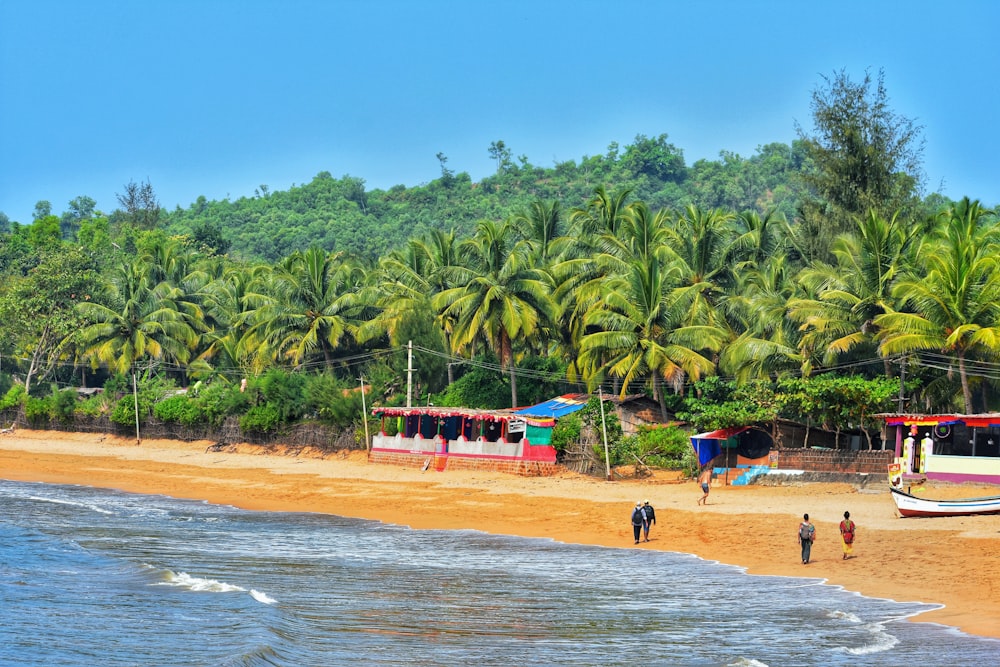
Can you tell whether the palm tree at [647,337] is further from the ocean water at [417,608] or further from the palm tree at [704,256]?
the ocean water at [417,608]

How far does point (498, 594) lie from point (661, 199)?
452 feet

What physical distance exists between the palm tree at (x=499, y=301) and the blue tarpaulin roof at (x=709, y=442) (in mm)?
→ 11693

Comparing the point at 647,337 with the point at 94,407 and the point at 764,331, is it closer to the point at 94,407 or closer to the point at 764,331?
the point at 764,331

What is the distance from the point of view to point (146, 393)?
62.6m

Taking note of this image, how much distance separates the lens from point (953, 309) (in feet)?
116

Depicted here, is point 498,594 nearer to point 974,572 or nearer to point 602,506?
point 974,572

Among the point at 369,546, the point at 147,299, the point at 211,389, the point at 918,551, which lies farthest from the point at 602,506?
the point at 147,299

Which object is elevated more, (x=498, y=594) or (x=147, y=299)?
(x=147, y=299)

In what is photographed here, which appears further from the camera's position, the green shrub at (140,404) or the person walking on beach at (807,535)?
the green shrub at (140,404)

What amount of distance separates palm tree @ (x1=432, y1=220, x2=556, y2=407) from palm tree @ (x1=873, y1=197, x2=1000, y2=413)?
16.8 meters

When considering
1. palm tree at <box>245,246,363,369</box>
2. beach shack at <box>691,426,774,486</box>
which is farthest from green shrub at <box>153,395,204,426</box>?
beach shack at <box>691,426,774,486</box>

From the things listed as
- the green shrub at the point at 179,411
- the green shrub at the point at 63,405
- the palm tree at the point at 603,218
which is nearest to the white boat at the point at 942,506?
the palm tree at the point at 603,218

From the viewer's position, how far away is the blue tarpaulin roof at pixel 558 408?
44.1m

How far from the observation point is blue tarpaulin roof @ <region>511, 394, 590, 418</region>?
145 ft
